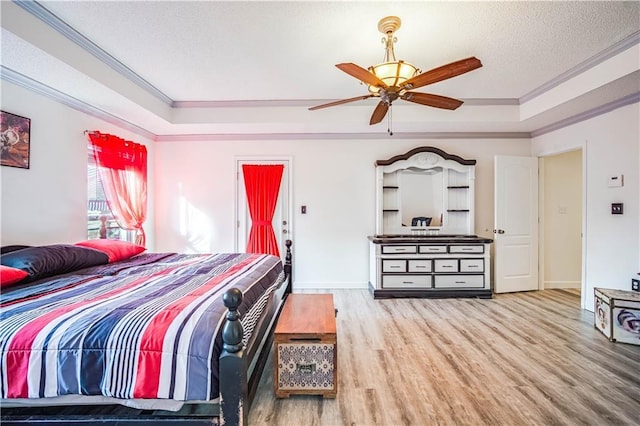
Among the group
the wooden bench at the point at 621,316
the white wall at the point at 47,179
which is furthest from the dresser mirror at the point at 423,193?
the white wall at the point at 47,179

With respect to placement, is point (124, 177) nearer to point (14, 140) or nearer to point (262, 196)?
point (14, 140)

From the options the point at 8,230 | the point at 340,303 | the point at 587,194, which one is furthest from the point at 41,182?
the point at 587,194

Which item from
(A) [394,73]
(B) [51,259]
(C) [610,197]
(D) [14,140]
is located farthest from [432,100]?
(D) [14,140]

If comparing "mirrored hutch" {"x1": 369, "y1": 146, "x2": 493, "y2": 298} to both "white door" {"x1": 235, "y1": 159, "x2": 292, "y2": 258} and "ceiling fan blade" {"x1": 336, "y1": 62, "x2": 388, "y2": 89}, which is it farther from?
"ceiling fan blade" {"x1": 336, "y1": 62, "x2": 388, "y2": 89}

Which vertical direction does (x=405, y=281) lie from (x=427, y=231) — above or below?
below

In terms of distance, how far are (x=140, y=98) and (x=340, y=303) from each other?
3458 millimetres

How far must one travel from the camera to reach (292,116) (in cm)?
394

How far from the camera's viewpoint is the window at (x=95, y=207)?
3.43 m

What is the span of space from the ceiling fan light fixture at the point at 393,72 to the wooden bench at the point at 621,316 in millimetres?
2843

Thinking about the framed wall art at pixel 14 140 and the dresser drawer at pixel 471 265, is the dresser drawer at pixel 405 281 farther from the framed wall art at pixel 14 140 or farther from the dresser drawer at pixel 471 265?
the framed wall art at pixel 14 140

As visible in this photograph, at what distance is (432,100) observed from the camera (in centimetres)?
259

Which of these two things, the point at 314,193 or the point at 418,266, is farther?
the point at 314,193

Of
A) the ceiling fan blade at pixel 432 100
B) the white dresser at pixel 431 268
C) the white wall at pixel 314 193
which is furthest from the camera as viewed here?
A: the white wall at pixel 314 193

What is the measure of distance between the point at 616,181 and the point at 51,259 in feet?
18.0
